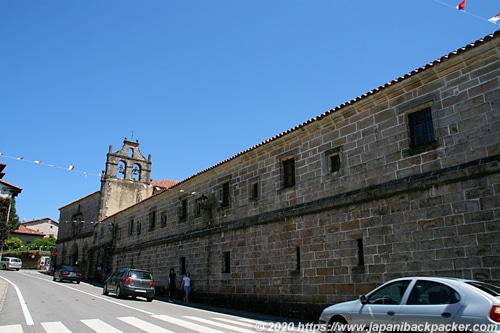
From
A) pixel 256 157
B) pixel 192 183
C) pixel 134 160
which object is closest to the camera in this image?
pixel 256 157

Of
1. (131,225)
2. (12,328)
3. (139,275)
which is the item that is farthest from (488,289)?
(131,225)

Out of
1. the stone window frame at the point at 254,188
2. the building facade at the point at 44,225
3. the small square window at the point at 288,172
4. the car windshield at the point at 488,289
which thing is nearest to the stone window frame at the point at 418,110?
the small square window at the point at 288,172

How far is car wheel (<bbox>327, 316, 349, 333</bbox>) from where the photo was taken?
6.38m

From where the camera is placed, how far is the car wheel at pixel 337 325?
6383mm

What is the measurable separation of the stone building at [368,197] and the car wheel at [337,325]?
3615 mm

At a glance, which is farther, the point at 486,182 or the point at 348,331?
the point at 486,182

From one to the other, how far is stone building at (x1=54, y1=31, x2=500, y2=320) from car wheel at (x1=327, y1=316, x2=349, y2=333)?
361 centimetres

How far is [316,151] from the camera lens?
12.8 metres

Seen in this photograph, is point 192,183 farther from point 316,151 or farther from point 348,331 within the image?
point 348,331

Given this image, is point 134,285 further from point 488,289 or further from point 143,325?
point 488,289

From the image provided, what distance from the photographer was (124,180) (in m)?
38.5

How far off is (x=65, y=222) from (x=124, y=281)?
119 feet

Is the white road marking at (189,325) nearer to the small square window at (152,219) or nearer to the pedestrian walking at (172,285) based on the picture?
the pedestrian walking at (172,285)

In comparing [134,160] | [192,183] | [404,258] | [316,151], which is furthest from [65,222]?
[404,258]
